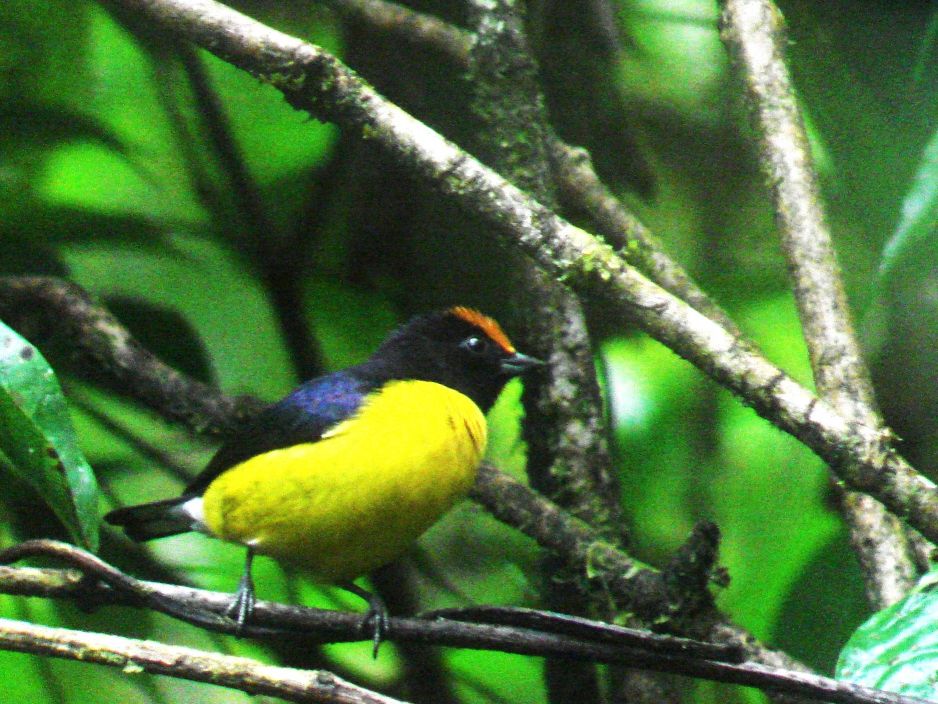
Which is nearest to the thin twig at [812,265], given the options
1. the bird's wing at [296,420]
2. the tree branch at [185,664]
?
the bird's wing at [296,420]

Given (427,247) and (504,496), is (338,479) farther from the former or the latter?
(427,247)

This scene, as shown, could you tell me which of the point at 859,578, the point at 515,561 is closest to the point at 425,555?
the point at 515,561

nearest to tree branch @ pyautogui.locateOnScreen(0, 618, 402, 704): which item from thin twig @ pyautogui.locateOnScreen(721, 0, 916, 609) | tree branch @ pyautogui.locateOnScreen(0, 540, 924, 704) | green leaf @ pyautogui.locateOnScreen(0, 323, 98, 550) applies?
tree branch @ pyautogui.locateOnScreen(0, 540, 924, 704)

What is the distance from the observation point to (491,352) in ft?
5.47

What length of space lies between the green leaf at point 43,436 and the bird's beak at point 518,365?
664 millimetres

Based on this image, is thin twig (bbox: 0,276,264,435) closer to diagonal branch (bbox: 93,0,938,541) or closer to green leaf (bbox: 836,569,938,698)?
diagonal branch (bbox: 93,0,938,541)

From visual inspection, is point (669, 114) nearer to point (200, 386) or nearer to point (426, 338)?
point (426, 338)

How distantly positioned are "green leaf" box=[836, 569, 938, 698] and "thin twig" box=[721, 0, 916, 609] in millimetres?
204

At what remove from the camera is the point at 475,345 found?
1.67 m

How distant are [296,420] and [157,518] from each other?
0.98ft

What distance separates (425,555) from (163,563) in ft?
1.56

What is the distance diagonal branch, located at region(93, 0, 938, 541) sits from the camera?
1089 mm

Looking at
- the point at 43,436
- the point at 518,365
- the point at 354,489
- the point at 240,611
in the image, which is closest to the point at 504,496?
the point at 518,365

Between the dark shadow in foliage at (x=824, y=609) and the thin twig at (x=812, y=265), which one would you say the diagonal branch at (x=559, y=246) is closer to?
the thin twig at (x=812, y=265)
